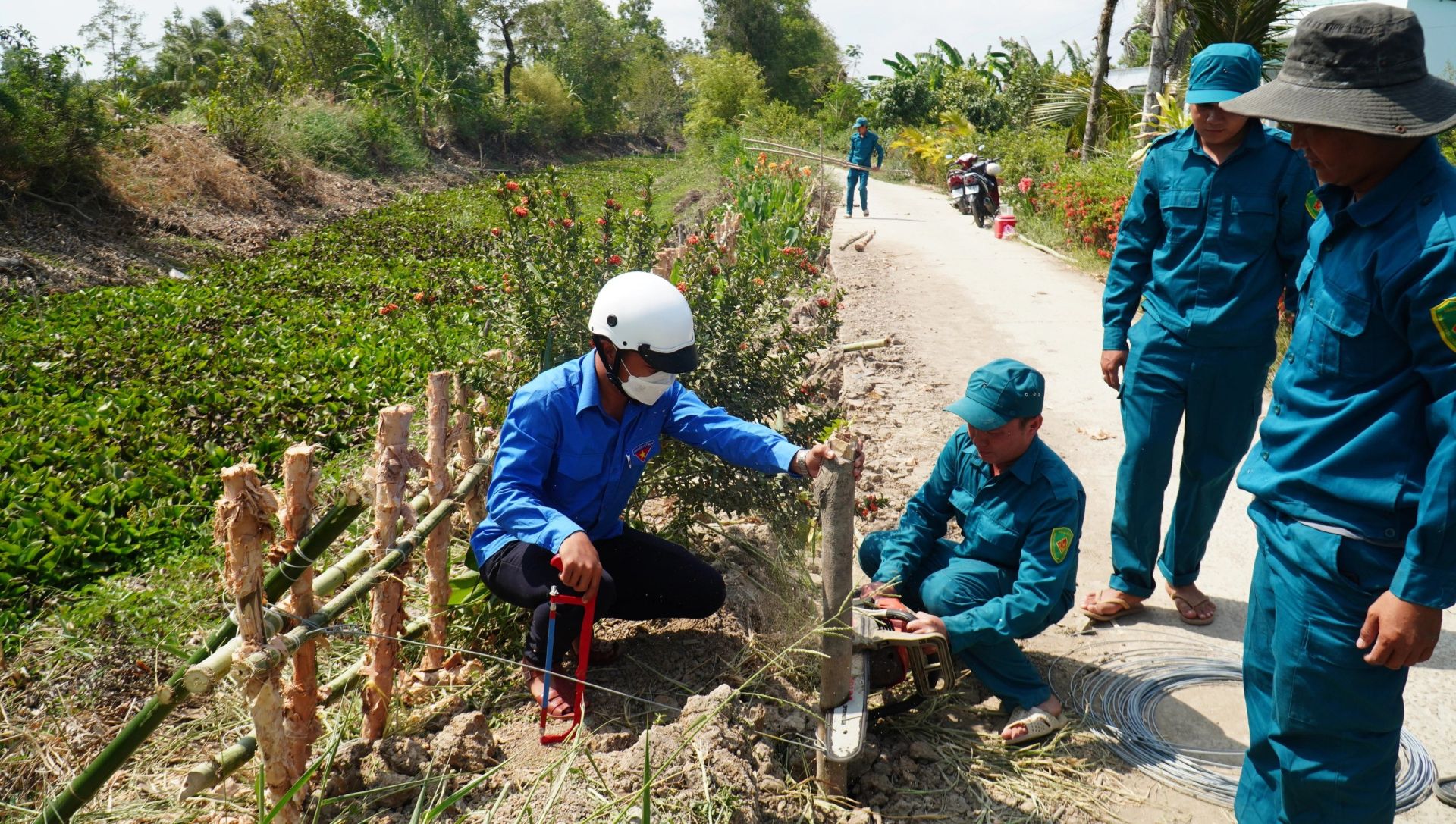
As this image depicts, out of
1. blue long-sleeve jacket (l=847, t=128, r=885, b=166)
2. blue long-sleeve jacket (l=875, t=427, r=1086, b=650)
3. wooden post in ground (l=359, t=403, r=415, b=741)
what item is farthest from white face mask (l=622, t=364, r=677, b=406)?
blue long-sleeve jacket (l=847, t=128, r=885, b=166)

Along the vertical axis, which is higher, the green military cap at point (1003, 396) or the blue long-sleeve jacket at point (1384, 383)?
the blue long-sleeve jacket at point (1384, 383)

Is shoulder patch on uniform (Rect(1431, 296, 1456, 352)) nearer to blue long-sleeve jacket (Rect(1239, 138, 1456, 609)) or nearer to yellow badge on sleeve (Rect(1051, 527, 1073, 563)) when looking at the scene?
blue long-sleeve jacket (Rect(1239, 138, 1456, 609))

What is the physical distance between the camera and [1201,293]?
11.1 feet

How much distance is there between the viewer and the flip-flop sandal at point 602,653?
342 centimetres

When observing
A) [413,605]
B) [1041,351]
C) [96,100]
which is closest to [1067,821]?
[413,605]

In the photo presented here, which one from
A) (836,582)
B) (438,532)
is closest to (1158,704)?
(836,582)

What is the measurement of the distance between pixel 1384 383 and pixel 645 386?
198 centimetres

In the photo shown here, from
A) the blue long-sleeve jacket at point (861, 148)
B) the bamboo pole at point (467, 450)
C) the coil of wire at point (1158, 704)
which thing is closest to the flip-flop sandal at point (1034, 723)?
the coil of wire at point (1158, 704)

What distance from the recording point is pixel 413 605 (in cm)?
378

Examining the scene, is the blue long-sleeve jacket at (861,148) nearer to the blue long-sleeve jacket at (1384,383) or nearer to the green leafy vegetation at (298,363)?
the green leafy vegetation at (298,363)

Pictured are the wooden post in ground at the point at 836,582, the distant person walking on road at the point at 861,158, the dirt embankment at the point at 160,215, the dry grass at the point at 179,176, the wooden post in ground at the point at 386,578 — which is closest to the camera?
the wooden post in ground at the point at 836,582

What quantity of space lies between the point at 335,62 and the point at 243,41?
5.09 m

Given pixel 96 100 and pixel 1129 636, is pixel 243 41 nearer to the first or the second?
pixel 96 100

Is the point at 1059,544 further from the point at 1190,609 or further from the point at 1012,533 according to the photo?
the point at 1190,609
